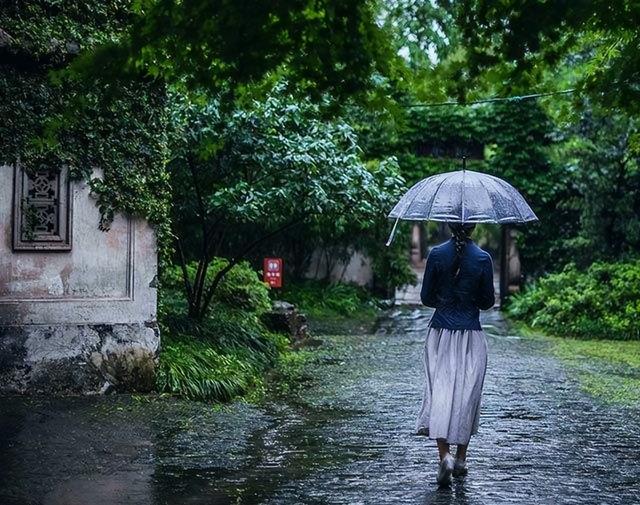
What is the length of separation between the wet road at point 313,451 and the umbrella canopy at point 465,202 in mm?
1942

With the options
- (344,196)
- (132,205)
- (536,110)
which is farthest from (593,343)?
(132,205)

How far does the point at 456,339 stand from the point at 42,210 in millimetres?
5073

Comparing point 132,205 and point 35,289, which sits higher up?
point 132,205

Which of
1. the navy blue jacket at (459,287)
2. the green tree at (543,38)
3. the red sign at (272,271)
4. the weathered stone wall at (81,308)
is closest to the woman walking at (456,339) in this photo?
the navy blue jacket at (459,287)

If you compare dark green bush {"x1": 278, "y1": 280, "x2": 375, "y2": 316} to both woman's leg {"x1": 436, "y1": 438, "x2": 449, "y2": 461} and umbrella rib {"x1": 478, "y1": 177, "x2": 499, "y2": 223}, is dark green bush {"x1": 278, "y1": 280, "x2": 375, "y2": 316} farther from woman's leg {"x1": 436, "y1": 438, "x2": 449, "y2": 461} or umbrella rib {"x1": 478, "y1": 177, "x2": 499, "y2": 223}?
woman's leg {"x1": 436, "y1": 438, "x2": 449, "y2": 461}

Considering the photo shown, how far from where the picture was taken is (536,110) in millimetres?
25734

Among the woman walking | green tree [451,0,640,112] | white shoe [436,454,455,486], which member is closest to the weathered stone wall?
the woman walking

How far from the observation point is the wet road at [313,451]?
7363mm

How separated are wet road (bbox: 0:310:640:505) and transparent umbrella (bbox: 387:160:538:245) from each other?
1.94 meters

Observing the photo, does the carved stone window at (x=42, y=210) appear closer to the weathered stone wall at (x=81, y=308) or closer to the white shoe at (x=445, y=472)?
the weathered stone wall at (x=81, y=308)

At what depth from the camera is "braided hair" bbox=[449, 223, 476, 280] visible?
7.91m

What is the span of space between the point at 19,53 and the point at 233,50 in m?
5.30

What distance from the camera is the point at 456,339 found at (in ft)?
25.9

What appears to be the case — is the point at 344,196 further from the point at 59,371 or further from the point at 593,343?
the point at 593,343
